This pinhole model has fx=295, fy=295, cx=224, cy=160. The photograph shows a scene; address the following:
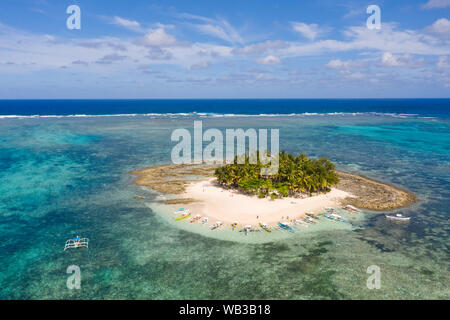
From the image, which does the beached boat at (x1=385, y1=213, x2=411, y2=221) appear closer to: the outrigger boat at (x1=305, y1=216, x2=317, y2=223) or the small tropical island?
the small tropical island

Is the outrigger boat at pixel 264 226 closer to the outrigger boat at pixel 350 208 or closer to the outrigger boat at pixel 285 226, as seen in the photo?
the outrigger boat at pixel 285 226

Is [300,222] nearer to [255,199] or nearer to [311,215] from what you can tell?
[311,215]

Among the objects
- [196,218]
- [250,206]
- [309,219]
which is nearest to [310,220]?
[309,219]

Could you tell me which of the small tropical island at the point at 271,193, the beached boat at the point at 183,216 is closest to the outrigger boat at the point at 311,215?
the small tropical island at the point at 271,193

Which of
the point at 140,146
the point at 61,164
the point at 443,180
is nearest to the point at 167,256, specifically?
the point at 61,164

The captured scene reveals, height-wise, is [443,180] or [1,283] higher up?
[443,180]
